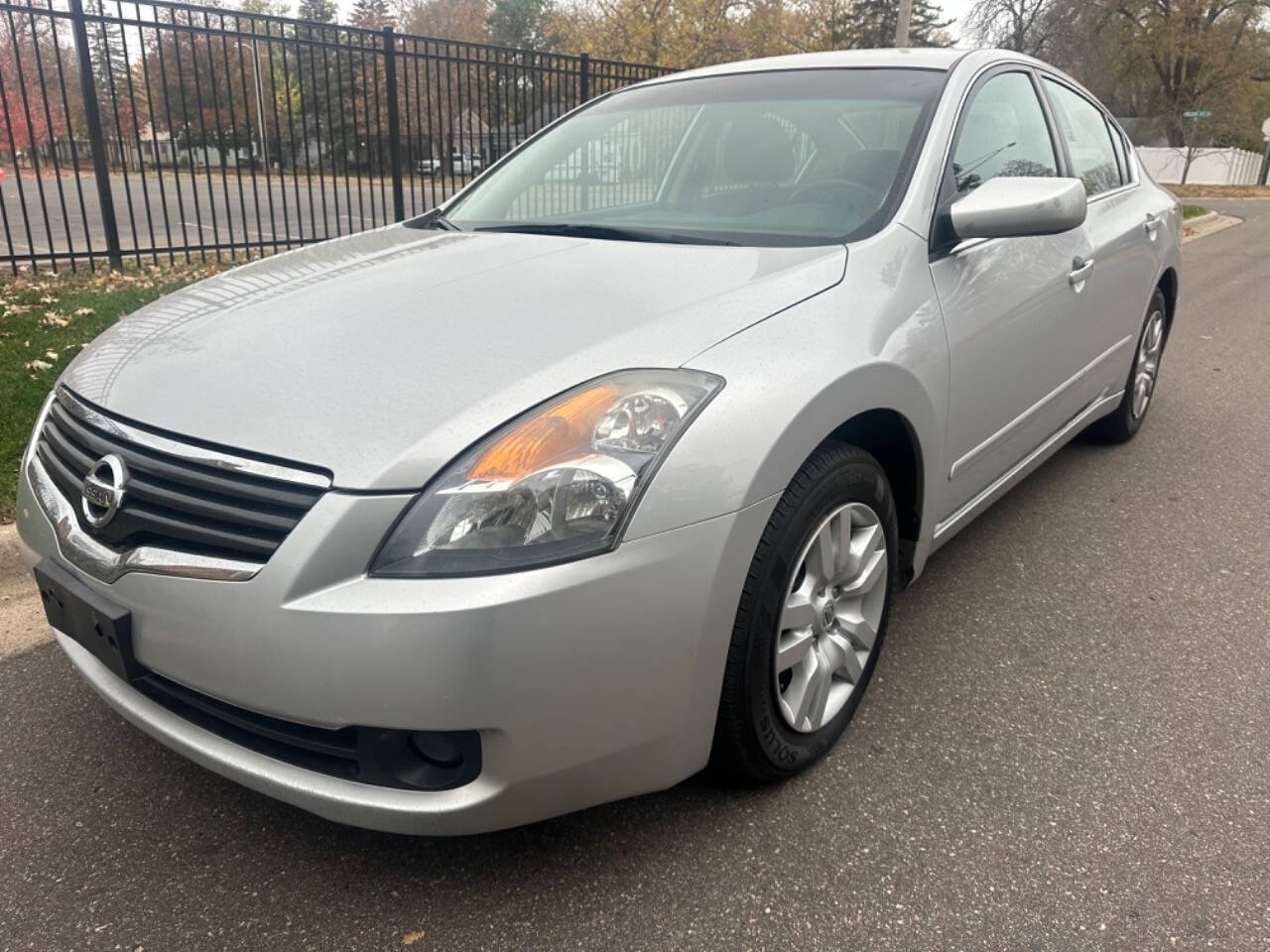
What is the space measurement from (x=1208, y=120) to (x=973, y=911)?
48.2m

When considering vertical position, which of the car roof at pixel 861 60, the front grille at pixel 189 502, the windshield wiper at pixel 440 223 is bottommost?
the front grille at pixel 189 502

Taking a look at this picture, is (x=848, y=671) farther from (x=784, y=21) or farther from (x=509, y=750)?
(x=784, y=21)

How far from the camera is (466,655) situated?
58.3 inches

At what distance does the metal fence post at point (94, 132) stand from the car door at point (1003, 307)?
667cm

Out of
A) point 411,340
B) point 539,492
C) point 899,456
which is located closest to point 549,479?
point 539,492

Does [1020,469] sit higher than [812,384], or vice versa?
[812,384]

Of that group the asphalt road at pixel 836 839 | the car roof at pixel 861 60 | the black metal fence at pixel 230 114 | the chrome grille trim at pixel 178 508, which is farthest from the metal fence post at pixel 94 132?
the chrome grille trim at pixel 178 508

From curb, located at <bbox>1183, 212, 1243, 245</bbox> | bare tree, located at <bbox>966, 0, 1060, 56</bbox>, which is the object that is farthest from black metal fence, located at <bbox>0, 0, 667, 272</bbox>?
bare tree, located at <bbox>966, 0, 1060, 56</bbox>

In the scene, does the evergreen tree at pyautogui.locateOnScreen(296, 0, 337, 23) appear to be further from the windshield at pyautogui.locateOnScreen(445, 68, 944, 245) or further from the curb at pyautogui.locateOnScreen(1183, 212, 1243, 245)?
the windshield at pyautogui.locateOnScreen(445, 68, 944, 245)

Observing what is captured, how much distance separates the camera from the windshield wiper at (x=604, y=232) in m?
2.45

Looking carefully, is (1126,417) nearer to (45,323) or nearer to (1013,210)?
(1013,210)

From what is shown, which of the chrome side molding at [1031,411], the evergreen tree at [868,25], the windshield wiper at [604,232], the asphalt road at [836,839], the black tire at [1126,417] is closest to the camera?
the asphalt road at [836,839]

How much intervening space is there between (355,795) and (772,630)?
2.67 ft

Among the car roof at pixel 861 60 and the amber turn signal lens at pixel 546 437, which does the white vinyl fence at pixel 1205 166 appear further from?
the amber turn signal lens at pixel 546 437
